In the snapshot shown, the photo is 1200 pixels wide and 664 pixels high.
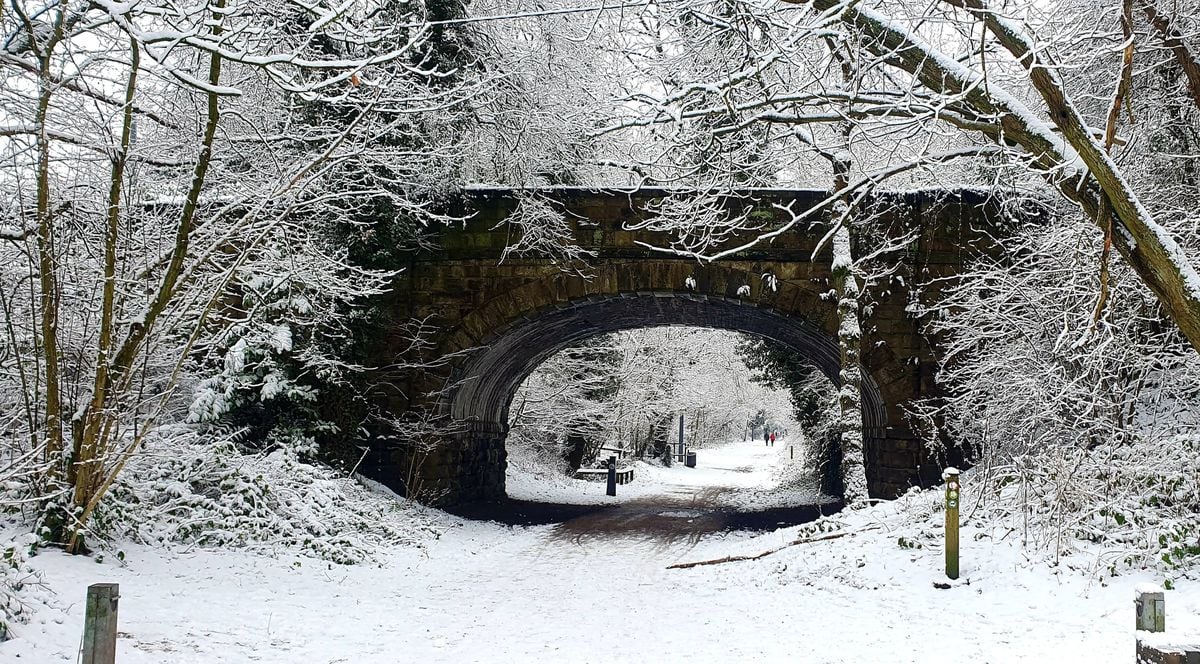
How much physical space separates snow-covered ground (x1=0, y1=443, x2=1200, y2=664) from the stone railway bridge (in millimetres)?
3935

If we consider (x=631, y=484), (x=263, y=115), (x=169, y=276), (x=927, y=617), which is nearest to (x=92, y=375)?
(x=169, y=276)

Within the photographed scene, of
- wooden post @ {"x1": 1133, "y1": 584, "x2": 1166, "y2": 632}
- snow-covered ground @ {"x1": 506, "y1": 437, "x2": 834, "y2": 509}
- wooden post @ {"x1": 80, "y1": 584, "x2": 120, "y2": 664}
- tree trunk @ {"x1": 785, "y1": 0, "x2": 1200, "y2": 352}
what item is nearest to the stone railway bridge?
snow-covered ground @ {"x1": 506, "y1": 437, "x2": 834, "y2": 509}

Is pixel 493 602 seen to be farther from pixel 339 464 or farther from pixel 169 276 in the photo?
pixel 339 464

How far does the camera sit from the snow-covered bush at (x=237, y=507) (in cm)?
823

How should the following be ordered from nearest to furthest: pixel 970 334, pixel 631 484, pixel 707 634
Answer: pixel 707 634
pixel 970 334
pixel 631 484

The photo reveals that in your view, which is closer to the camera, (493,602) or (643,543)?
(493,602)

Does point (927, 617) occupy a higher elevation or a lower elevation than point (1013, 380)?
lower

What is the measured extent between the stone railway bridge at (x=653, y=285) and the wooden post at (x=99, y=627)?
9.43 m

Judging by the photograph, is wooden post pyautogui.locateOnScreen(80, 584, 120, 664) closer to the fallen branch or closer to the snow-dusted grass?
the snow-dusted grass

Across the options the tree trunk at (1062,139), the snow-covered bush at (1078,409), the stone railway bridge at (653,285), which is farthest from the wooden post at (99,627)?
the stone railway bridge at (653,285)

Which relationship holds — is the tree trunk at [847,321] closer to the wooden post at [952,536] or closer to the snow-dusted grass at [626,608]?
the snow-dusted grass at [626,608]

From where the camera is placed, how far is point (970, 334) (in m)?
11.5

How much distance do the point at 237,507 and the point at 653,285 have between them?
6.82 m

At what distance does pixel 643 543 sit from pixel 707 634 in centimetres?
561
